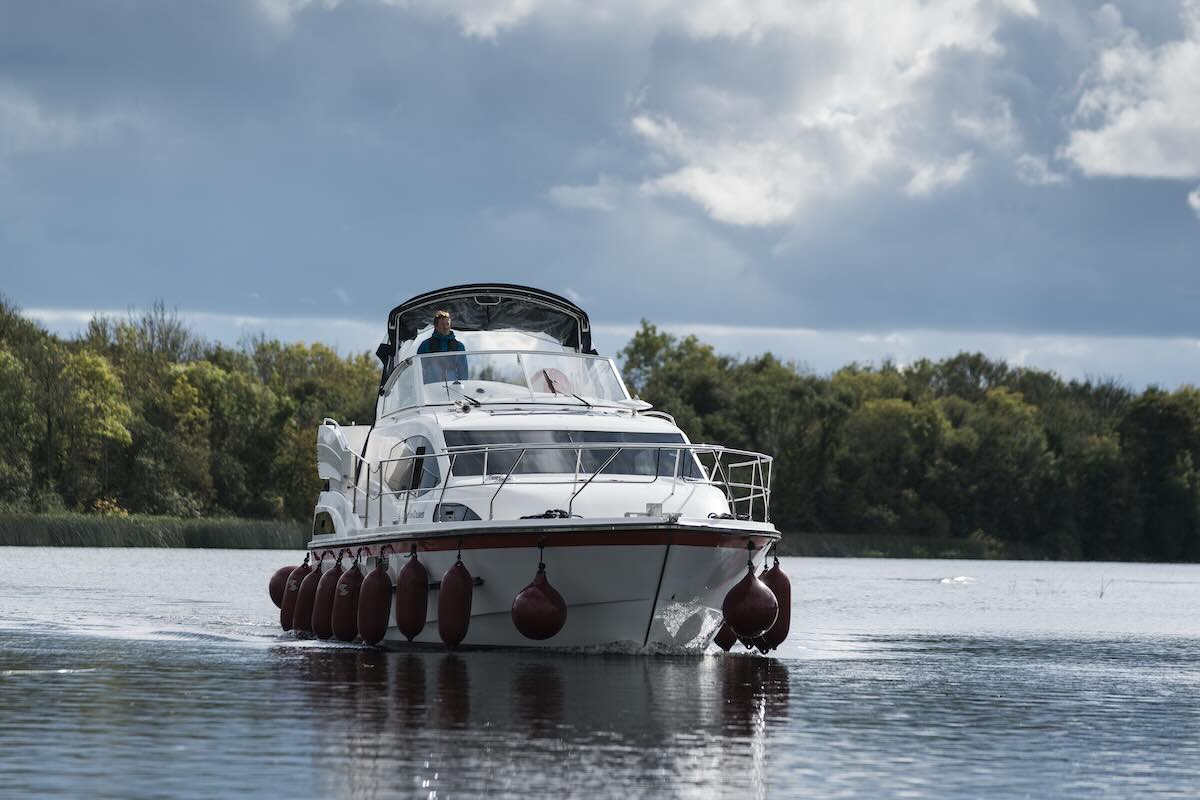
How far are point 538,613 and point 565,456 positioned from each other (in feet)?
11.6

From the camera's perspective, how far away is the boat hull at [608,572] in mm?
21281

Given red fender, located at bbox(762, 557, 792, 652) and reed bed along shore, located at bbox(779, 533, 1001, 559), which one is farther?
reed bed along shore, located at bbox(779, 533, 1001, 559)

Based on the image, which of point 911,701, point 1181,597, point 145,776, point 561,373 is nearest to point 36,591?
point 561,373

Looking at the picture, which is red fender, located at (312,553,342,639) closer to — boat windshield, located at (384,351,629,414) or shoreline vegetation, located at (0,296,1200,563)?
boat windshield, located at (384,351,629,414)

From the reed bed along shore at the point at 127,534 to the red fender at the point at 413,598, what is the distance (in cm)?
4480

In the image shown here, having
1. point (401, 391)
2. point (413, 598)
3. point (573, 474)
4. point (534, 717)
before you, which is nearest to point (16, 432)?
point (401, 391)

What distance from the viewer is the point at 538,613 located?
20.9 meters

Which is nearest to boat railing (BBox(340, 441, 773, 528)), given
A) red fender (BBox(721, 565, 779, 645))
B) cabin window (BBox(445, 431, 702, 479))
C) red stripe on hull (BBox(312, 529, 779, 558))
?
cabin window (BBox(445, 431, 702, 479))

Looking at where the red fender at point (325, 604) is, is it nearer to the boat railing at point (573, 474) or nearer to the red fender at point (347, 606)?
the red fender at point (347, 606)

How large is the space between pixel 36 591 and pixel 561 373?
53.5 ft

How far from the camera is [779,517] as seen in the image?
110500 mm

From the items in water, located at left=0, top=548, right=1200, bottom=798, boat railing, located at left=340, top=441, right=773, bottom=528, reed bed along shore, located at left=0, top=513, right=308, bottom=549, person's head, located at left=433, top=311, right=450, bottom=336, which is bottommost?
water, located at left=0, top=548, right=1200, bottom=798

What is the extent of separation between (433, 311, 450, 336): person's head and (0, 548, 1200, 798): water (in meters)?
5.11

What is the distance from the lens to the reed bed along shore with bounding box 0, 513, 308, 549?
2606 inches
